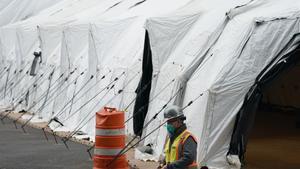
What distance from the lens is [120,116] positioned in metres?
9.26

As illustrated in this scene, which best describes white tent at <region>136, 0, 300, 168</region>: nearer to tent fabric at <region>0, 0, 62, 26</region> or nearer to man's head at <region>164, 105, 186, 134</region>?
man's head at <region>164, 105, 186, 134</region>

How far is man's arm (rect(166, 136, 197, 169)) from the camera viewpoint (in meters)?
6.88

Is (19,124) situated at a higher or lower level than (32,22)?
lower

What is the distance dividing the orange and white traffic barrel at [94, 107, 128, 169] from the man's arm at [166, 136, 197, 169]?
2.22m

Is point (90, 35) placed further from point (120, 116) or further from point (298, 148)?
point (120, 116)

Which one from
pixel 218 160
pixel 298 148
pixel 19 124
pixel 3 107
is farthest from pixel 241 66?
pixel 3 107

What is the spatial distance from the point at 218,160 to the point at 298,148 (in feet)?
12.5

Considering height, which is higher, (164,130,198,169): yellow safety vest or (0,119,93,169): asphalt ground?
(164,130,198,169): yellow safety vest

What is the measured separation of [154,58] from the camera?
13.2m

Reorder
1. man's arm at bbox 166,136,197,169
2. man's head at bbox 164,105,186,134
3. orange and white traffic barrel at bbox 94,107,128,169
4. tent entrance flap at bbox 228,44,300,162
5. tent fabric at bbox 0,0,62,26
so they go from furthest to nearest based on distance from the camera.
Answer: tent fabric at bbox 0,0,62,26
tent entrance flap at bbox 228,44,300,162
orange and white traffic barrel at bbox 94,107,128,169
man's head at bbox 164,105,186,134
man's arm at bbox 166,136,197,169

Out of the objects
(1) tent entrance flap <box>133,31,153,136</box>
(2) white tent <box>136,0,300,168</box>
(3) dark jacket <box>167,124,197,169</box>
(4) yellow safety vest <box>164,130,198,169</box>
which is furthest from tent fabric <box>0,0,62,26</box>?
(3) dark jacket <box>167,124,197,169</box>

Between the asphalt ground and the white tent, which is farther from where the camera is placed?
the asphalt ground

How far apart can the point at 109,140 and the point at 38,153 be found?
4113 millimetres

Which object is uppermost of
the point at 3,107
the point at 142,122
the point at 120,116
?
the point at 120,116
